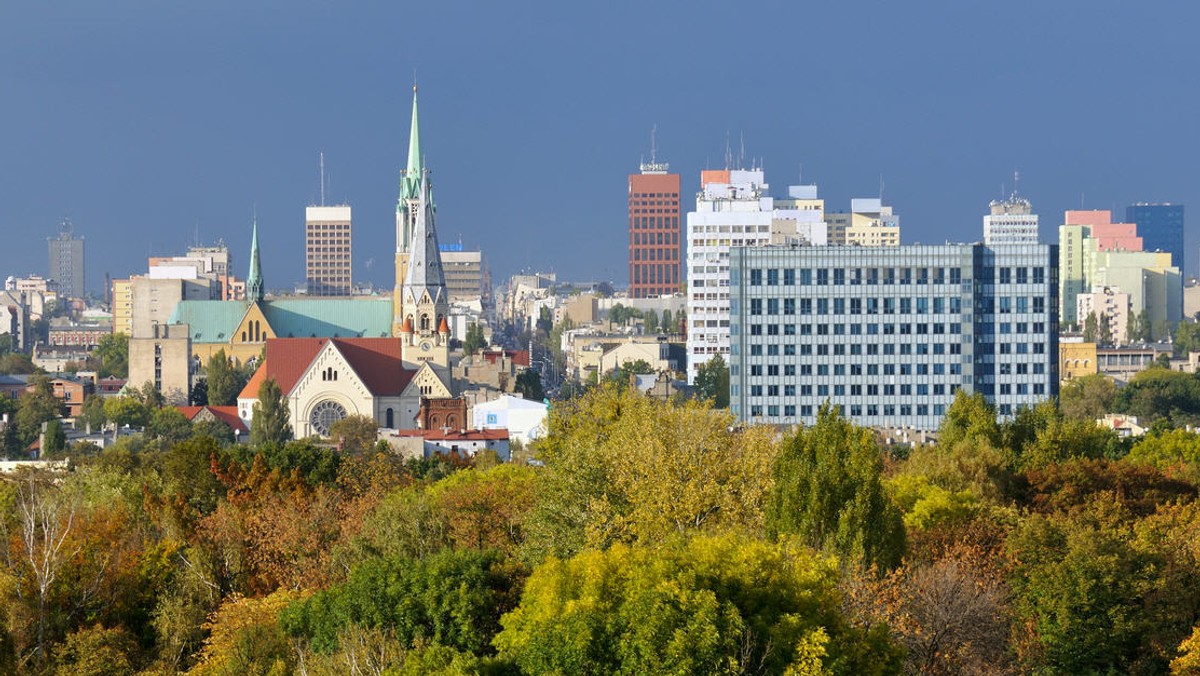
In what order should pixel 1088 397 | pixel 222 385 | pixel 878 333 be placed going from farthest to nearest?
pixel 222 385
pixel 1088 397
pixel 878 333

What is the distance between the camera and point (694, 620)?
35.4m

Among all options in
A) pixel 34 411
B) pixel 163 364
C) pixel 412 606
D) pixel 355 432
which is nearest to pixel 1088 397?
pixel 355 432

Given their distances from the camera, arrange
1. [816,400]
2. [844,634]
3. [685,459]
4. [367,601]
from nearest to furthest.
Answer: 1. [844,634]
2. [367,601]
3. [685,459]
4. [816,400]

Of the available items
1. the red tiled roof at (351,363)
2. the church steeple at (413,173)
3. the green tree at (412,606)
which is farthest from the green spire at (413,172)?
the green tree at (412,606)

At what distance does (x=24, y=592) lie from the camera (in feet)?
146

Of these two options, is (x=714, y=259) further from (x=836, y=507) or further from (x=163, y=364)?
(x=836, y=507)

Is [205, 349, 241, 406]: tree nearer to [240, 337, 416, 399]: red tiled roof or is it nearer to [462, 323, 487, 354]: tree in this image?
[240, 337, 416, 399]: red tiled roof

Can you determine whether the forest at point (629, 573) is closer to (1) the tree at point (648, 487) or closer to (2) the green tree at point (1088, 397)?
(1) the tree at point (648, 487)

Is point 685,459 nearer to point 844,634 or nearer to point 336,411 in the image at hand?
point 844,634

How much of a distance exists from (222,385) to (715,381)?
117 feet

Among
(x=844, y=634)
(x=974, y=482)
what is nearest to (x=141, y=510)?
(x=974, y=482)

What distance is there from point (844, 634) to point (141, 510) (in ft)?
95.1

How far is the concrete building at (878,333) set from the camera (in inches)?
4547

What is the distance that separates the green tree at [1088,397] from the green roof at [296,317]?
61698 millimetres
